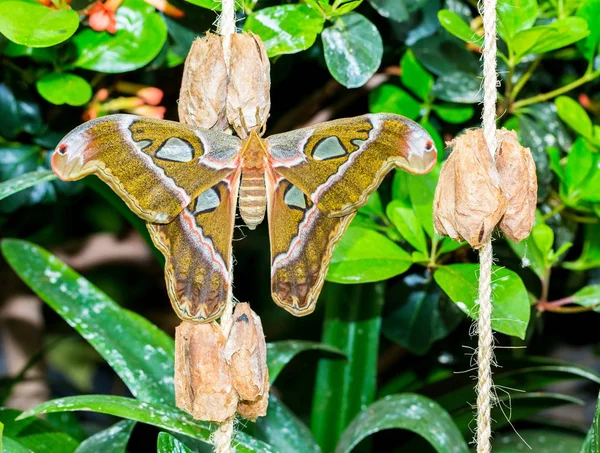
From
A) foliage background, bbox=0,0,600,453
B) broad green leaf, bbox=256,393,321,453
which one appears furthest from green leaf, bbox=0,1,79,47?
broad green leaf, bbox=256,393,321,453

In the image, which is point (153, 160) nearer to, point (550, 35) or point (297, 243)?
point (297, 243)

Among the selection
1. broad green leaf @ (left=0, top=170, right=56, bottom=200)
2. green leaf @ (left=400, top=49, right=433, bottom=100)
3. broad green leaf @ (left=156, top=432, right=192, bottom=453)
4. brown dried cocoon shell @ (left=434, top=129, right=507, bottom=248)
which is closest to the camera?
brown dried cocoon shell @ (left=434, top=129, right=507, bottom=248)

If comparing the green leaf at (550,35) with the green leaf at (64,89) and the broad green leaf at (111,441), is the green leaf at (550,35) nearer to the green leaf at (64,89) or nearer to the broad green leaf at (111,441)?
the green leaf at (64,89)

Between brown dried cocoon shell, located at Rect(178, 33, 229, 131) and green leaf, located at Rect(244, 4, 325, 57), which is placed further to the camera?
green leaf, located at Rect(244, 4, 325, 57)

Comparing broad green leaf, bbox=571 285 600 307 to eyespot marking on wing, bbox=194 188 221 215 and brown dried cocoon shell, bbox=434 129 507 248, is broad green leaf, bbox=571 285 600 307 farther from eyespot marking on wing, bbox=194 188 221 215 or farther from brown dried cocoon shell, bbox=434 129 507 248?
eyespot marking on wing, bbox=194 188 221 215

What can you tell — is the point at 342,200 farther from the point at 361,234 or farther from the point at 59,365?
the point at 59,365

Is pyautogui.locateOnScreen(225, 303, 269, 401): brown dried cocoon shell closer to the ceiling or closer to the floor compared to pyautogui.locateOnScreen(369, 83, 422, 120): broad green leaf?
closer to the floor

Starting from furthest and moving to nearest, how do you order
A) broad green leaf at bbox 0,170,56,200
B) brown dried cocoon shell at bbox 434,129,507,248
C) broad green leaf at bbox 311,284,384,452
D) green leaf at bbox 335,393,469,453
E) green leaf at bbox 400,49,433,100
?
broad green leaf at bbox 311,284,384,452 < green leaf at bbox 400,49,433,100 < green leaf at bbox 335,393,469,453 < broad green leaf at bbox 0,170,56,200 < brown dried cocoon shell at bbox 434,129,507,248

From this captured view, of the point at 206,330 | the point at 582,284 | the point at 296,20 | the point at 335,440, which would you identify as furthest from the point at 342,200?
the point at 582,284

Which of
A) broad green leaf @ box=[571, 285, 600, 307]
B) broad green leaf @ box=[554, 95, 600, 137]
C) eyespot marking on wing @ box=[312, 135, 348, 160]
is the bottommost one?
broad green leaf @ box=[571, 285, 600, 307]
